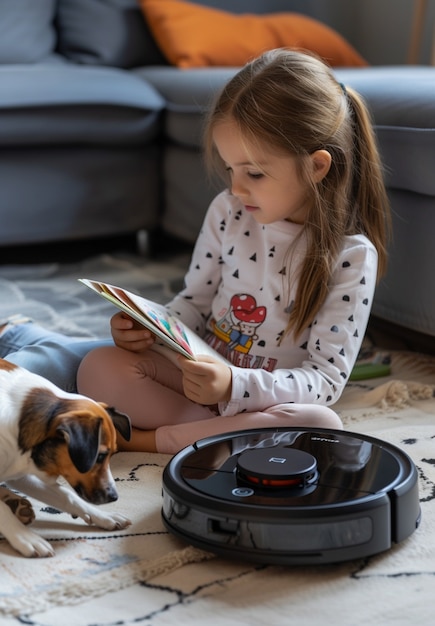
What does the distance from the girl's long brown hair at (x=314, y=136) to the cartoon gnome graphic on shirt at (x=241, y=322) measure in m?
0.06

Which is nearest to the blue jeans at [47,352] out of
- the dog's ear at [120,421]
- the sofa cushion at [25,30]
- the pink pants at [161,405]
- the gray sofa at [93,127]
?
the pink pants at [161,405]

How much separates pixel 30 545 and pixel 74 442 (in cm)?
12

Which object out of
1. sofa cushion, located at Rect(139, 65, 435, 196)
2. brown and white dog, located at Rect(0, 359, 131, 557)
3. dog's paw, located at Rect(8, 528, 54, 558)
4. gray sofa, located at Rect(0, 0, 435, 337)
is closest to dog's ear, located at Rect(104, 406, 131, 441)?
brown and white dog, located at Rect(0, 359, 131, 557)

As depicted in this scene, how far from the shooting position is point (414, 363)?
5.27ft

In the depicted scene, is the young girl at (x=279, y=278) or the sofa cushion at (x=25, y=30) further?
the sofa cushion at (x=25, y=30)

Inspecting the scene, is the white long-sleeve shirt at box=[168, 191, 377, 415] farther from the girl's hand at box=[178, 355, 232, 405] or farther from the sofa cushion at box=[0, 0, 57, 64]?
the sofa cushion at box=[0, 0, 57, 64]

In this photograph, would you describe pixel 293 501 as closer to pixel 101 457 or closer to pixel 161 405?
pixel 101 457

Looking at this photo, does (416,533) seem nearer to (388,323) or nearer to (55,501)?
(55,501)

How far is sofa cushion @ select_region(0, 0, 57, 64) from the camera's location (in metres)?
2.51

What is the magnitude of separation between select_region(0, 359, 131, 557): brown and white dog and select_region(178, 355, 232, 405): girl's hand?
21cm

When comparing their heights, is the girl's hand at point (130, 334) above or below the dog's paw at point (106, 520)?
above

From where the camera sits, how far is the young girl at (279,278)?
3.99ft

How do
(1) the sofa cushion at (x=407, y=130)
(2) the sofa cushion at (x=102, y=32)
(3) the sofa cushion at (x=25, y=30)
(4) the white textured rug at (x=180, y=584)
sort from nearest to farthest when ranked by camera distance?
(4) the white textured rug at (x=180, y=584)
(1) the sofa cushion at (x=407, y=130)
(3) the sofa cushion at (x=25, y=30)
(2) the sofa cushion at (x=102, y=32)

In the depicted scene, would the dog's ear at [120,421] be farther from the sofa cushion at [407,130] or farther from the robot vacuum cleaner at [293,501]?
the sofa cushion at [407,130]
